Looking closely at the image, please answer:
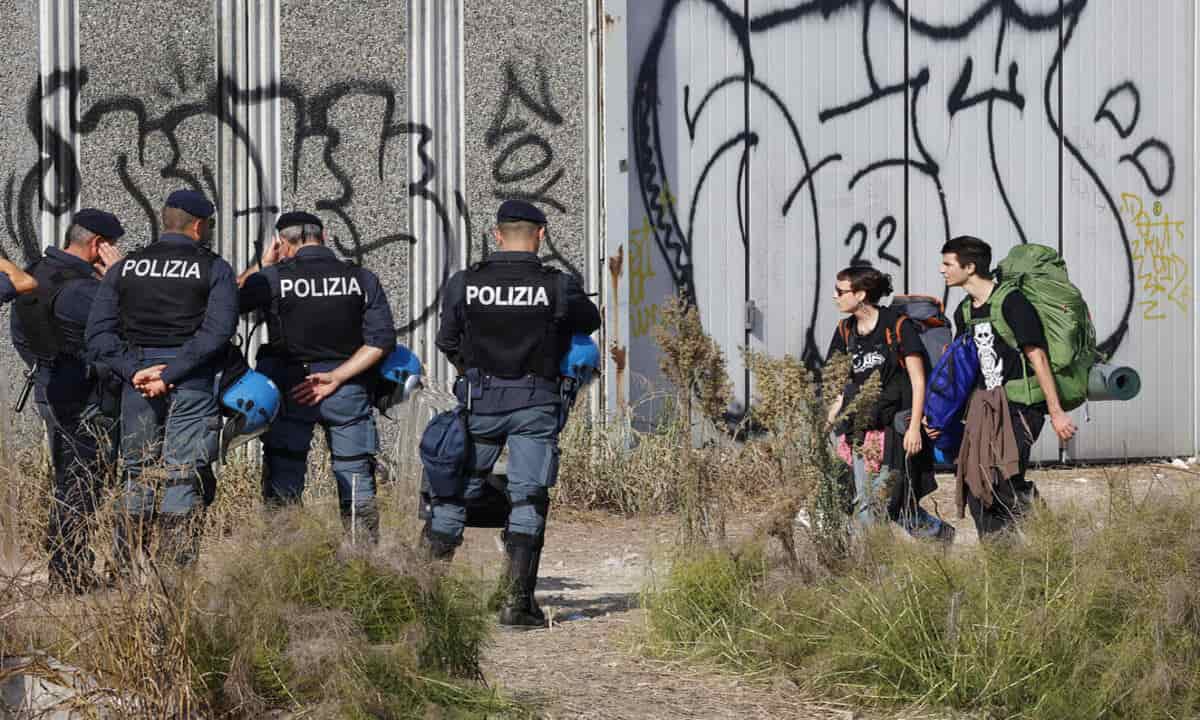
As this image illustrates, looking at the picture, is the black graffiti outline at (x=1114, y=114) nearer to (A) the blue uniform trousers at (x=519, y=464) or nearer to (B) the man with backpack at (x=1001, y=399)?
(B) the man with backpack at (x=1001, y=399)

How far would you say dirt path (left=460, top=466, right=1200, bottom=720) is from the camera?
538 centimetres

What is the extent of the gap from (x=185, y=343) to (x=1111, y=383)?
13.4ft

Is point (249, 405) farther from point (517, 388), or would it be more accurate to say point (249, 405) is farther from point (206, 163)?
point (206, 163)

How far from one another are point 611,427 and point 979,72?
388 cm

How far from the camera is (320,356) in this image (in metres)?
7.14

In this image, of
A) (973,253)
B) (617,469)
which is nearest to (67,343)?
(617,469)

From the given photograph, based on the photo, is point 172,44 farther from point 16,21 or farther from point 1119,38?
point 1119,38

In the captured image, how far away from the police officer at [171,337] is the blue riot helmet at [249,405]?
77mm

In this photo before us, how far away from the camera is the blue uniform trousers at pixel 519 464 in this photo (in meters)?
6.74

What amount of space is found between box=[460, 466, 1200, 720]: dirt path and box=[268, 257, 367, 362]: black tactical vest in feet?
3.52

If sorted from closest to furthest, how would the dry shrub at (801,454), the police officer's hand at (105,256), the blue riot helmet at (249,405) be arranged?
the dry shrub at (801,454) < the blue riot helmet at (249,405) < the police officer's hand at (105,256)

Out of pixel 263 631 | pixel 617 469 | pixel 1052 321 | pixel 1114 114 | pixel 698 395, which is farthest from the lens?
pixel 1114 114

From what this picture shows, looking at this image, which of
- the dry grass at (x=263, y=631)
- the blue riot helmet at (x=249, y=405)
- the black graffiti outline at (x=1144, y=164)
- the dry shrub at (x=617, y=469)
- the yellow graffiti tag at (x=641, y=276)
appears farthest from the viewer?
the black graffiti outline at (x=1144, y=164)

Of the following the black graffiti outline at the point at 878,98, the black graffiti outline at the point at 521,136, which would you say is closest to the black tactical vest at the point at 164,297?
the black graffiti outline at the point at 521,136
